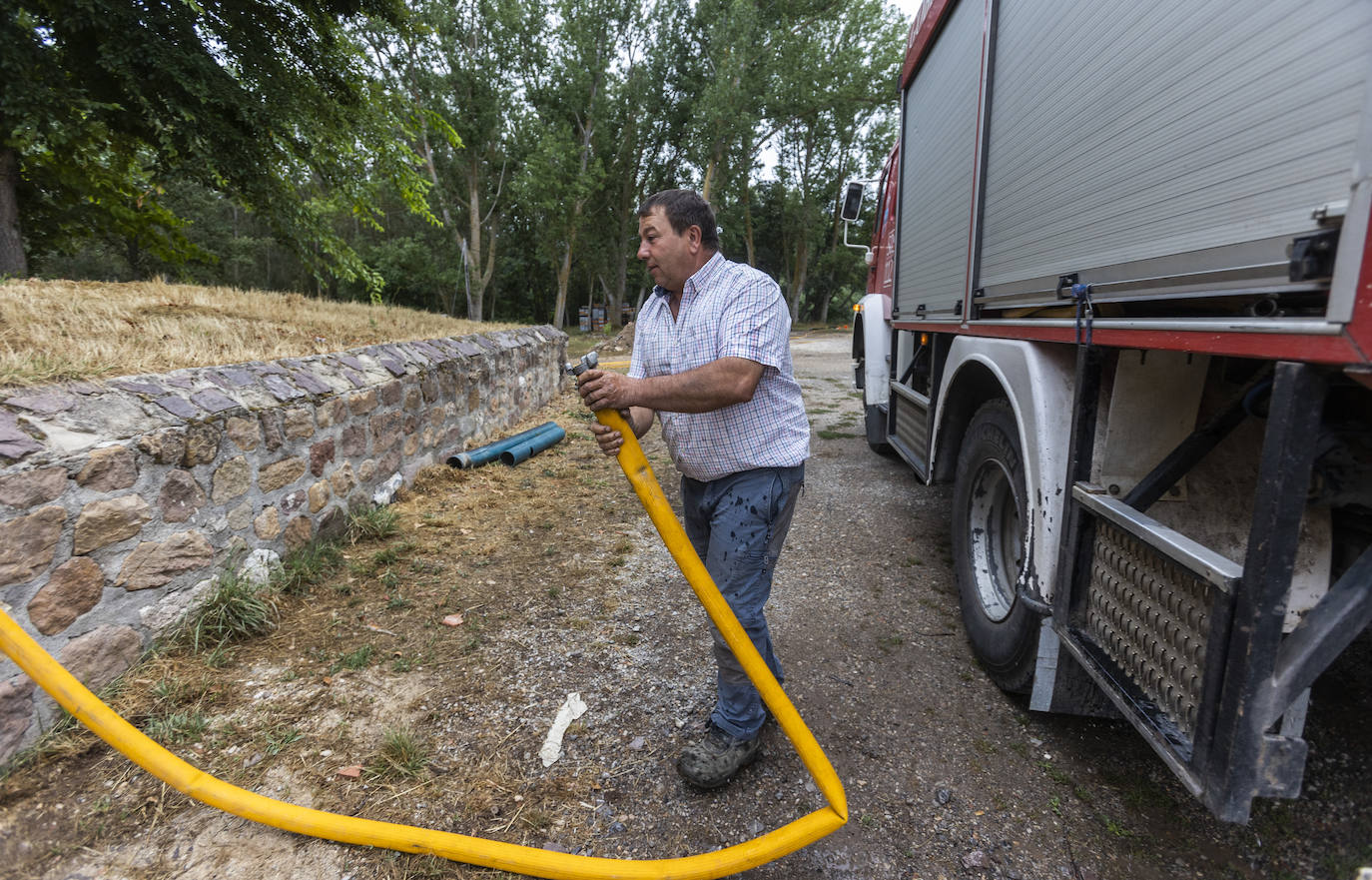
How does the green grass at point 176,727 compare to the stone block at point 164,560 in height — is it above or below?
below

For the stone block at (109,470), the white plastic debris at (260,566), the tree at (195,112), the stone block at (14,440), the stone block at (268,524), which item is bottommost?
the white plastic debris at (260,566)

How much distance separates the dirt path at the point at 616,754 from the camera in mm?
1865

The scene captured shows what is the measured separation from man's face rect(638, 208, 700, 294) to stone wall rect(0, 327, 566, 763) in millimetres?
2153

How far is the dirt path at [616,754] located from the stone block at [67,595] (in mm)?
342

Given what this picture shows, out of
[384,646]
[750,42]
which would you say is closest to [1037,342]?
[384,646]

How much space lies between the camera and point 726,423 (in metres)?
2.08

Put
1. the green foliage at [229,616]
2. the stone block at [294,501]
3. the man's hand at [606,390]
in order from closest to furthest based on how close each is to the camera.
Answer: the man's hand at [606,390]
the green foliage at [229,616]
the stone block at [294,501]

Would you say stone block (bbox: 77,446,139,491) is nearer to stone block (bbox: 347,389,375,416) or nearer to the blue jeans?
stone block (bbox: 347,389,375,416)

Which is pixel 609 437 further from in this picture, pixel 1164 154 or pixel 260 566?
pixel 260 566

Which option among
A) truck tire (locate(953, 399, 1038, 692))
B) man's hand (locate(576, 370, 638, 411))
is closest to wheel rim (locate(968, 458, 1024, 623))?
truck tire (locate(953, 399, 1038, 692))

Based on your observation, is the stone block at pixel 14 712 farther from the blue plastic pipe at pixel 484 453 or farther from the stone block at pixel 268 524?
the blue plastic pipe at pixel 484 453

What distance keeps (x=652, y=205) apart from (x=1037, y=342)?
1.46m

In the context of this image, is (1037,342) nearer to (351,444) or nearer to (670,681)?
(670,681)

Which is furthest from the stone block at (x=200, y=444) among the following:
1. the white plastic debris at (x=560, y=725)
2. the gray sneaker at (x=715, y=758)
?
the gray sneaker at (x=715, y=758)
